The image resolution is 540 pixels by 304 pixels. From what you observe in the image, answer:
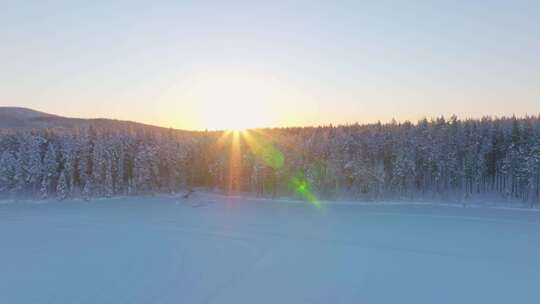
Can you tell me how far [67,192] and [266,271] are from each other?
1550 inches

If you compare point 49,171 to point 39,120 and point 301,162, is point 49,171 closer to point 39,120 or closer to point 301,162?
point 301,162

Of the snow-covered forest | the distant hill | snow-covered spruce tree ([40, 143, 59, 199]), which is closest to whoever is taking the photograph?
the snow-covered forest

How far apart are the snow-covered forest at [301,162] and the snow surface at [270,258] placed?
467 inches

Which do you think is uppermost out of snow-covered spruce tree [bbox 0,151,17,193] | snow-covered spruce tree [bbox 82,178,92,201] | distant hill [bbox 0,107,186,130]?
distant hill [bbox 0,107,186,130]

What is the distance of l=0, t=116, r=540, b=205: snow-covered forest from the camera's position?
42.8 m

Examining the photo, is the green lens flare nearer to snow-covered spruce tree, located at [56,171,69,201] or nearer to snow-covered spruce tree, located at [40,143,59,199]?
snow-covered spruce tree, located at [56,171,69,201]

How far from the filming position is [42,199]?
4538 centimetres

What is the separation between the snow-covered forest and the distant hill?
96612mm

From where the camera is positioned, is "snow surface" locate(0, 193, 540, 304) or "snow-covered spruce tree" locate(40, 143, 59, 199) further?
"snow-covered spruce tree" locate(40, 143, 59, 199)

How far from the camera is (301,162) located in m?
48.1

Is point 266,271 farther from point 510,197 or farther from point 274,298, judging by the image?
point 510,197

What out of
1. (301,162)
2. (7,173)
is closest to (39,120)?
(7,173)

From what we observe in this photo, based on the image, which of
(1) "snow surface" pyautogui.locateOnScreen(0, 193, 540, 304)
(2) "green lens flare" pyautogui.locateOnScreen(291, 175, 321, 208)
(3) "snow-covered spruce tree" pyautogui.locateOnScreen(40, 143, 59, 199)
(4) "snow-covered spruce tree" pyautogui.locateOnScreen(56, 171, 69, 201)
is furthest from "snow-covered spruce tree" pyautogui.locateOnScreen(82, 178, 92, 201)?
(2) "green lens flare" pyautogui.locateOnScreen(291, 175, 321, 208)

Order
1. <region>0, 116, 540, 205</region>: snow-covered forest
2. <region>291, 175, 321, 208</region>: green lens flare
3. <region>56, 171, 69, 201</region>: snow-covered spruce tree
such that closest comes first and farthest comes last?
<region>0, 116, 540, 205</region>: snow-covered forest → <region>291, 175, 321, 208</region>: green lens flare → <region>56, 171, 69, 201</region>: snow-covered spruce tree
